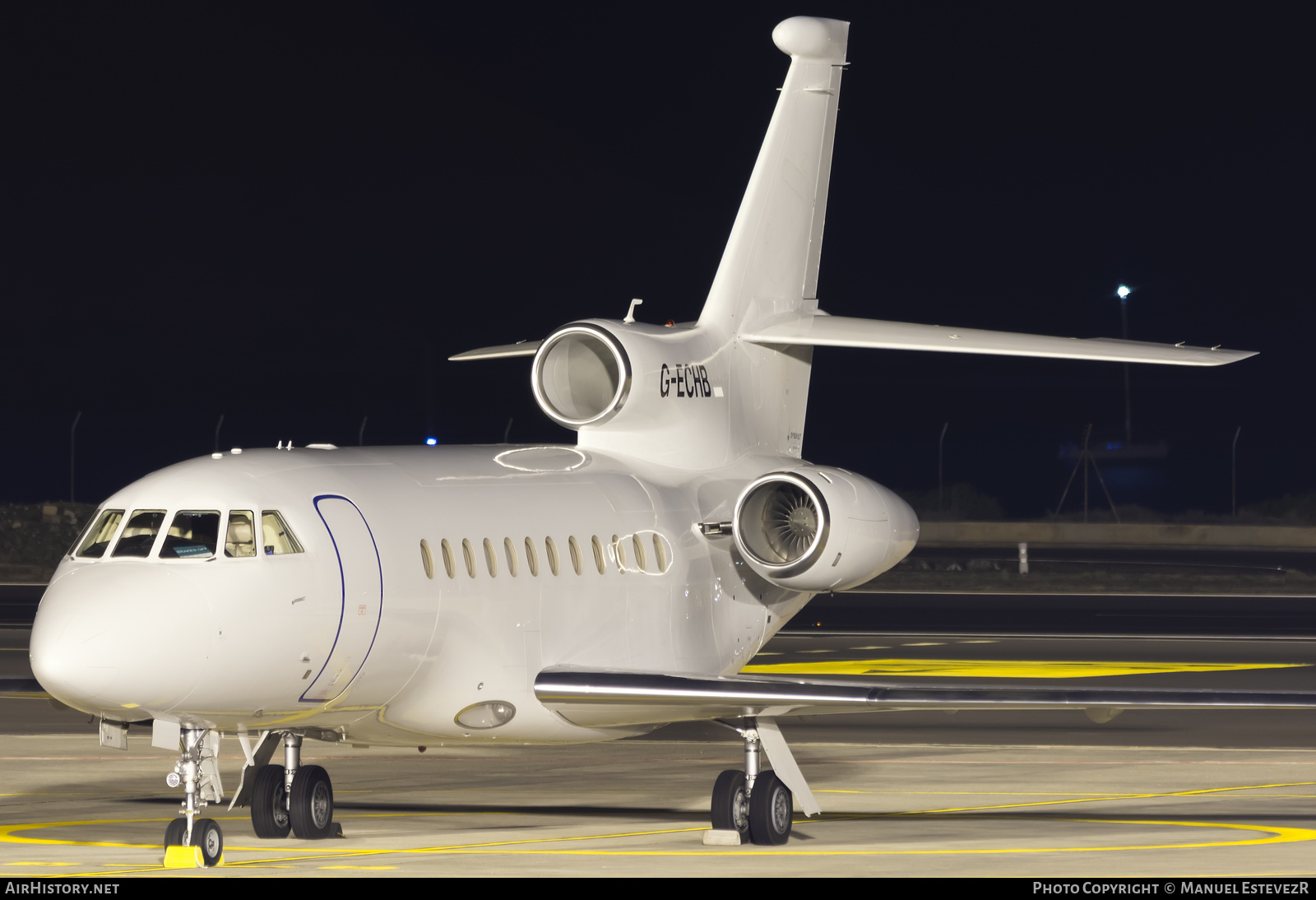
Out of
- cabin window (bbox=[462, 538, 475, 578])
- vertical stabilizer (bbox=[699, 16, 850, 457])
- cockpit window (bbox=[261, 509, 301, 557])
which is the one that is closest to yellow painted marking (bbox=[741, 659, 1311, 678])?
vertical stabilizer (bbox=[699, 16, 850, 457])

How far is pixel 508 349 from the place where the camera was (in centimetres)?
2116

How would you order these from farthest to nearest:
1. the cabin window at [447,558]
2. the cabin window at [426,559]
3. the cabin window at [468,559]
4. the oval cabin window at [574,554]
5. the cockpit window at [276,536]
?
the oval cabin window at [574,554] → the cabin window at [468,559] → the cabin window at [447,558] → the cabin window at [426,559] → the cockpit window at [276,536]

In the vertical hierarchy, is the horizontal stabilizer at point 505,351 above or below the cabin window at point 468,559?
above

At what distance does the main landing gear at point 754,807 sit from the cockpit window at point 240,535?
447 cm

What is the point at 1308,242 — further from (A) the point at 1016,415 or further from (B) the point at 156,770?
(B) the point at 156,770

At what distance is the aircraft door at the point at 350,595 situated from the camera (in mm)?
14781

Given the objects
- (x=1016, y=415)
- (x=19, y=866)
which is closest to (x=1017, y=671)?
(x=19, y=866)

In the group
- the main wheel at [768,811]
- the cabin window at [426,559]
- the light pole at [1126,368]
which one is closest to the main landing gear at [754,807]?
the main wheel at [768,811]

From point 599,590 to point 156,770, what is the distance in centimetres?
649

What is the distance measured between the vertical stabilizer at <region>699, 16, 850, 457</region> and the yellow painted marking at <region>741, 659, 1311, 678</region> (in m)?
8.16

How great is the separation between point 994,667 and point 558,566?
14839 mm

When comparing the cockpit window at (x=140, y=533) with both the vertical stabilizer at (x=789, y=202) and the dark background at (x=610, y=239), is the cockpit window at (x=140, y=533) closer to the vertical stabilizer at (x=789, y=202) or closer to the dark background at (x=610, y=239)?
the vertical stabilizer at (x=789, y=202)

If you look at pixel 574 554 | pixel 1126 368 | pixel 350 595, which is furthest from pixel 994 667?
pixel 1126 368

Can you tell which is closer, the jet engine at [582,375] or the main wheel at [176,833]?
the main wheel at [176,833]
